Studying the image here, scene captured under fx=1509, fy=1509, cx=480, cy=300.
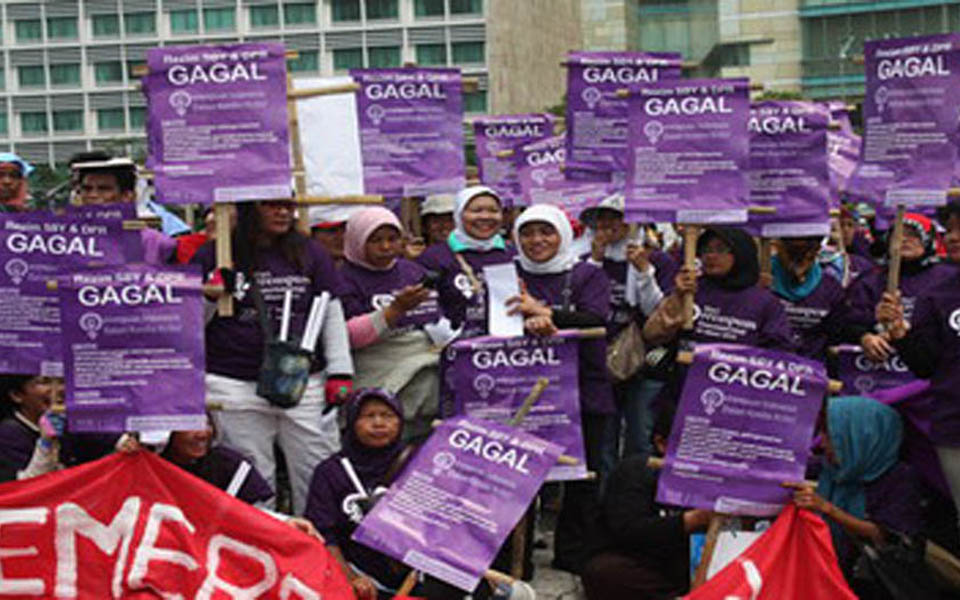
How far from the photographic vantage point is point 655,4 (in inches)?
2482

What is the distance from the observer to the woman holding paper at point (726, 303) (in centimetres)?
707

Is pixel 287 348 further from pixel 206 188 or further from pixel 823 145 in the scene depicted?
pixel 823 145

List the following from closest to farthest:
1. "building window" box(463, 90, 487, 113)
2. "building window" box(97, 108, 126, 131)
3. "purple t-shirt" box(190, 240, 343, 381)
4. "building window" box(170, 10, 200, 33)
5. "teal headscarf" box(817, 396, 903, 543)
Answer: "teal headscarf" box(817, 396, 903, 543)
"purple t-shirt" box(190, 240, 343, 381)
"building window" box(463, 90, 487, 113)
"building window" box(170, 10, 200, 33)
"building window" box(97, 108, 126, 131)

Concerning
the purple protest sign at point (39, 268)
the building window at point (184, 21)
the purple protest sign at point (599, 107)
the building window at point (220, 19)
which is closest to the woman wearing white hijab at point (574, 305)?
the purple protest sign at point (599, 107)

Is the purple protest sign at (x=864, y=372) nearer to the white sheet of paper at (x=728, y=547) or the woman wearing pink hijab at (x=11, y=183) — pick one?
the white sheet of paper at (x=728, y=547)

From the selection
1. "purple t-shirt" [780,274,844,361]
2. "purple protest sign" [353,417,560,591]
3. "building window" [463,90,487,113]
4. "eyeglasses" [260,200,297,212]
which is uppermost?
"building window" [463,90,487,113]

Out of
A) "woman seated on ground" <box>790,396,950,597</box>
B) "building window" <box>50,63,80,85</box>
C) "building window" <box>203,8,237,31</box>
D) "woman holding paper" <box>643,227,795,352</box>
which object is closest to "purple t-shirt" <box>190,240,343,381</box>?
"woman holding paper" <box>643,227,795,352</box>

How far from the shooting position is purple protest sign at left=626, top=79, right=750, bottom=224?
7.15 metres

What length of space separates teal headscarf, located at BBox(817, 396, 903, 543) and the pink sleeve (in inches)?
81.0

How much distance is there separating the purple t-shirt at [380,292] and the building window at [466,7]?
213 feet

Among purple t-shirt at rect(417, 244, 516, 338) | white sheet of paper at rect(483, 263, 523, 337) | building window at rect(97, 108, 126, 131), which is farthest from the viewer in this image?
building window at rect(97, 108, 126, 131)

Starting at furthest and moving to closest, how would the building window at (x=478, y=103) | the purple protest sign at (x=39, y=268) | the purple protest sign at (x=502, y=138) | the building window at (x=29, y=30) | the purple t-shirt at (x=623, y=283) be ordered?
the building window at (x=29, y=30) → the building window at (x=478, y=103) → the purple protest sign at (x=502, y=138) → the purple t-shirt at (x=623, y=283) → the purple protest sign at (x=39, y=268)

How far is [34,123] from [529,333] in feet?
240

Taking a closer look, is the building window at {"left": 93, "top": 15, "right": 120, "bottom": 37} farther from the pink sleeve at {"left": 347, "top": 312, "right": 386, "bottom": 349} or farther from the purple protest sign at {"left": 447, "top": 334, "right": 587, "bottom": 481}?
the purple protest sign at {"left": 447, "top": 334, "right": 587, "bottom": 481}
